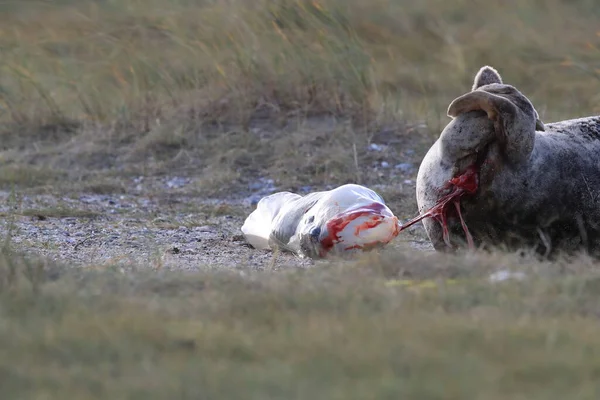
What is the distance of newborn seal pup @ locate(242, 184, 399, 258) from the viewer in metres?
4.75

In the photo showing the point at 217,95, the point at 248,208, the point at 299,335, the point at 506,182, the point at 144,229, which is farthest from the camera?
the point at 217,95

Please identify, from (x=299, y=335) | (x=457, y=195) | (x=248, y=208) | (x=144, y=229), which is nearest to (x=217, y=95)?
(x=248, y=208)

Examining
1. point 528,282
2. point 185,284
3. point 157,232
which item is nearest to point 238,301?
point 185,284

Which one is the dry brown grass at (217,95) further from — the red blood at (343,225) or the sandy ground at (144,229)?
the red blood at (343,225)

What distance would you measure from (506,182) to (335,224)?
0.74 meters

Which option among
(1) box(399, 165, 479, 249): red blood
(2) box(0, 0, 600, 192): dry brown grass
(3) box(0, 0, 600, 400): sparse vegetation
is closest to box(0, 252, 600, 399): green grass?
(3) box(0, 0, 600, 400): sparse vegetation

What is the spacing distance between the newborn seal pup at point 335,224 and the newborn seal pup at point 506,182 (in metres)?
0.20

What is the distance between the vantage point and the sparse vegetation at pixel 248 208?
108 inches

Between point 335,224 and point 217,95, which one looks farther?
point 217,95

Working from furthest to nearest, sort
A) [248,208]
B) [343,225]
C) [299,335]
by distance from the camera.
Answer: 1. [248,208]
2. [343,225]
3. [299,335]

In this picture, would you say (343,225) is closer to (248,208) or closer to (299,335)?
(299,335)

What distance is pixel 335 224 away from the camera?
4762 millimetres

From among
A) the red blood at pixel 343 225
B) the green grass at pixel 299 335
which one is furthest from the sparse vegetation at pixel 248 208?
the red blood at pixel 343 225

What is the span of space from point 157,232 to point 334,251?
1.71m
